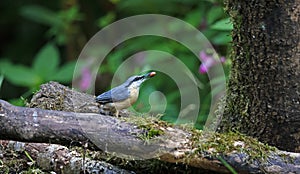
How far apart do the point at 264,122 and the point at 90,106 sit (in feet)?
2.21

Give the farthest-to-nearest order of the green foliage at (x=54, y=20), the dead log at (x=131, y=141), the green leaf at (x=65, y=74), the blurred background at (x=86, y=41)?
the green foliage at (x=54, y=20) → the green leaf at (x=65, y=74) → the blurred background at (x=86, y=41) → the dead log at (x=131, y=141)

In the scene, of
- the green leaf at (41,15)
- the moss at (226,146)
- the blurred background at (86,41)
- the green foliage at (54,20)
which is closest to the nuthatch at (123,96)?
the moss at (226,146)

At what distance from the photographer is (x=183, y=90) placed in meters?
3.25

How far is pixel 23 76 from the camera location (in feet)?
12.2

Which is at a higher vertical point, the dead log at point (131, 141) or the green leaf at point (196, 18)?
the green leaf at point (196, 18)

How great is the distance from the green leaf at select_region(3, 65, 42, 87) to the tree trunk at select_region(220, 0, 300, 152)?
1948 mm

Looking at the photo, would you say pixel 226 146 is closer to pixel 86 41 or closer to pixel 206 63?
pixel 206 63

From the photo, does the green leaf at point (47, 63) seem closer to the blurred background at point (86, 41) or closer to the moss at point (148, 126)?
the blurred background at point (86, 41)

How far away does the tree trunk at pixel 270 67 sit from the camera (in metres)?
1.90

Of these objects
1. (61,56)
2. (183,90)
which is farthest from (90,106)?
(61,56)

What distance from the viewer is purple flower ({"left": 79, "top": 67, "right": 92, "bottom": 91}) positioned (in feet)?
11.8

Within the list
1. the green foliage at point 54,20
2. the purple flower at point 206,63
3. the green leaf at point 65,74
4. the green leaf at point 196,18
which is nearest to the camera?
the purple flower at point 206,63

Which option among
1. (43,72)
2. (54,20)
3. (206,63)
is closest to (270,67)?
(206,63)

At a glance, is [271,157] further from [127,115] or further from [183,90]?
[183,90]
